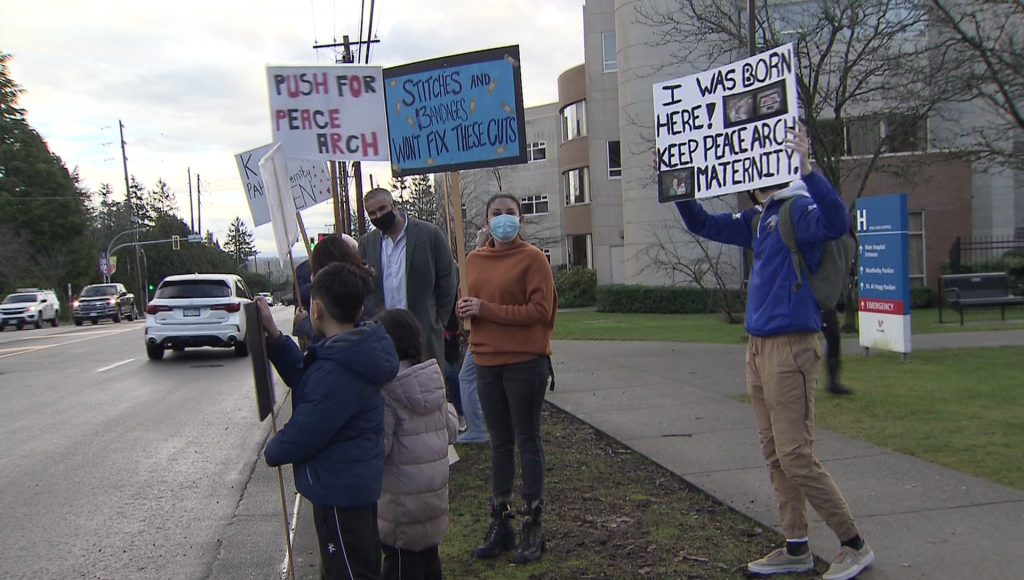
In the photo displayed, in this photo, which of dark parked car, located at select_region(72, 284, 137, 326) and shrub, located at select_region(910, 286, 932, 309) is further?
dark parked car, located at select_region(72, 284, 137, 326)

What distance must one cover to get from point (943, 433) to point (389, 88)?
210 inches

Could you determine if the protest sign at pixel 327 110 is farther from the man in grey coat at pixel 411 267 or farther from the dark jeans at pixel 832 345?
the dark jeans at pixel 832 345

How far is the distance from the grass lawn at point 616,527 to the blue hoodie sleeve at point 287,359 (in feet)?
5.46

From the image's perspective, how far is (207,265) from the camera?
86312 mm

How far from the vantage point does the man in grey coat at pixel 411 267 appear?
5832 mm

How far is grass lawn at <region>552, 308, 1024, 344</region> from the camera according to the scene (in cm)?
1781

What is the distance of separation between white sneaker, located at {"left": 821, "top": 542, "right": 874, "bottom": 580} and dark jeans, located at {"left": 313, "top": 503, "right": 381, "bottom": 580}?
2219mm

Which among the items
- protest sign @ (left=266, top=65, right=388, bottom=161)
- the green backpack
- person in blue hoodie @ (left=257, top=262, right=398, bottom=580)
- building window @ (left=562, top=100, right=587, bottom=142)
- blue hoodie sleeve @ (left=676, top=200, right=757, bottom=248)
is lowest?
person in blue hoodie @ (left=257, top=262, right=398, bottom=580)

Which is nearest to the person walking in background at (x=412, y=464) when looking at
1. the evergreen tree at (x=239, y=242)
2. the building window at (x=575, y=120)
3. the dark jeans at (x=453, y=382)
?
the dark jeans at (x=453, y=382)

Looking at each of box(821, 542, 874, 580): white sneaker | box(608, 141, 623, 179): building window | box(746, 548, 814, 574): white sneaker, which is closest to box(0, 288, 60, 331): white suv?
box(608, 141, 623, 179): building window

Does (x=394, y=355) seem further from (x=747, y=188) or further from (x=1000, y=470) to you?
(x=1000, y=470)

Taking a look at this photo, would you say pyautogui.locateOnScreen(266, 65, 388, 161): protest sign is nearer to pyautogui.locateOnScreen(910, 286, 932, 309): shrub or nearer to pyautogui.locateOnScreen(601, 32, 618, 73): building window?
pyautogui.locateOnScreen(910, 286, 932, 309): shrub

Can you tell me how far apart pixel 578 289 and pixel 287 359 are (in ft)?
116

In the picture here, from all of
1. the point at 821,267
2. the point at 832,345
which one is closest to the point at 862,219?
the point at 832,345
